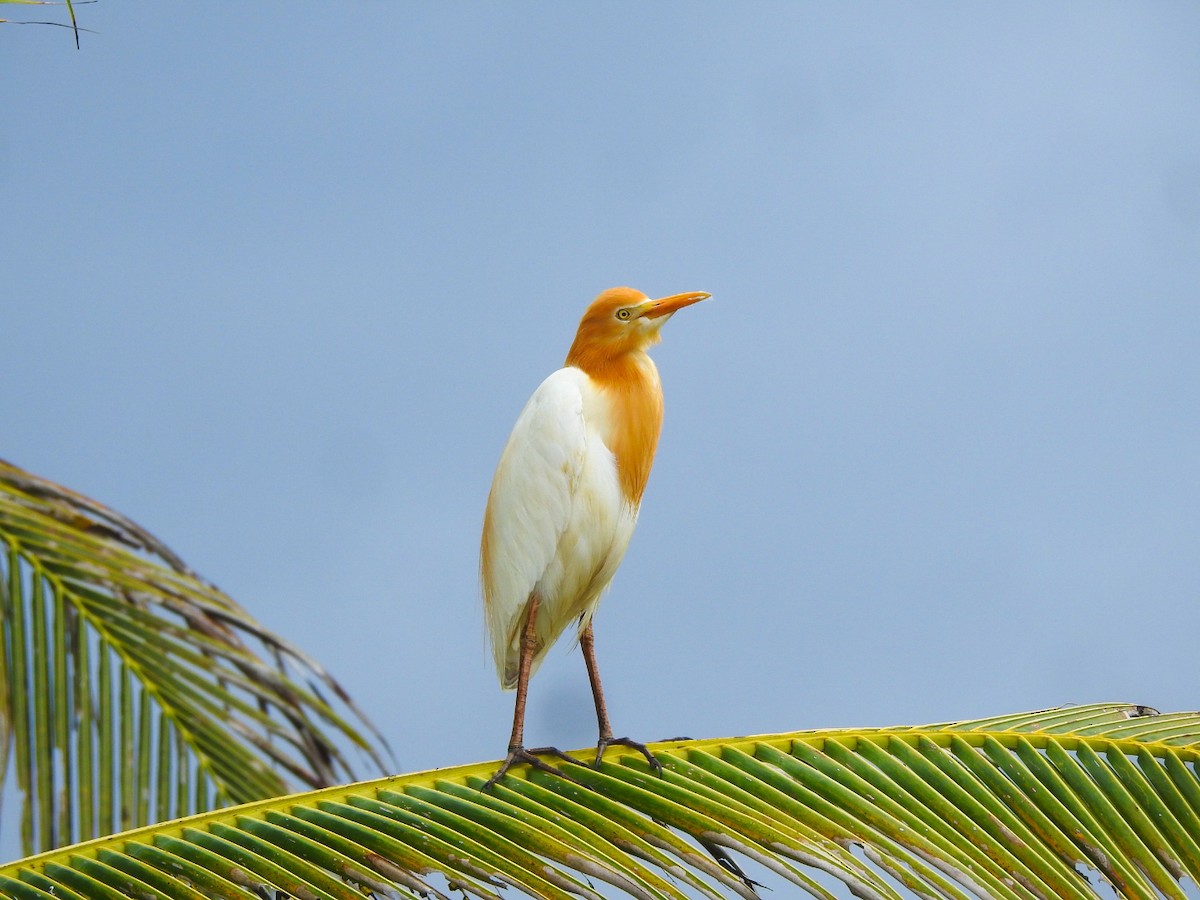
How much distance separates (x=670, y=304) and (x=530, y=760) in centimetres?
58

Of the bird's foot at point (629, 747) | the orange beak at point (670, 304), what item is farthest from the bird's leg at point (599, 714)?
the orange beak at point (670, 304)

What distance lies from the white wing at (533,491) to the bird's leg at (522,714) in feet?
0.09

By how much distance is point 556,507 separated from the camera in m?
1.51

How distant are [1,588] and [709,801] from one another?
1161mm

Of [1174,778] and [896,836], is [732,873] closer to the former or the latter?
[896,836]

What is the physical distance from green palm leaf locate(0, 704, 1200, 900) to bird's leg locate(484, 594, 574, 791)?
0.02 metres

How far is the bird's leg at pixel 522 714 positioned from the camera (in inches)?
47.7

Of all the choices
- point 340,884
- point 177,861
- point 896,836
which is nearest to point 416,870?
point 340,884

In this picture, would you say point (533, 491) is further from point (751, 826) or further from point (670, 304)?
point (751, 826)

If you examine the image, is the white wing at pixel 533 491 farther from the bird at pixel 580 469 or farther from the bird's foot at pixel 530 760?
the bird's foot at pixel 530 760

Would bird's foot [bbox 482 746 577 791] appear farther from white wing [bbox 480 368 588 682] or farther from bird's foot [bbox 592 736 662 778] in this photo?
white wing [bbox 480 368 588 682]

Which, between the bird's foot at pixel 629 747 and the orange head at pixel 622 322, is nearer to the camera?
the bird's foot at pixel 629 747

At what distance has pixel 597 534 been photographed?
5.02 feet

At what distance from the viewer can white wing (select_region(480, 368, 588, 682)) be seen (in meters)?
1.50
